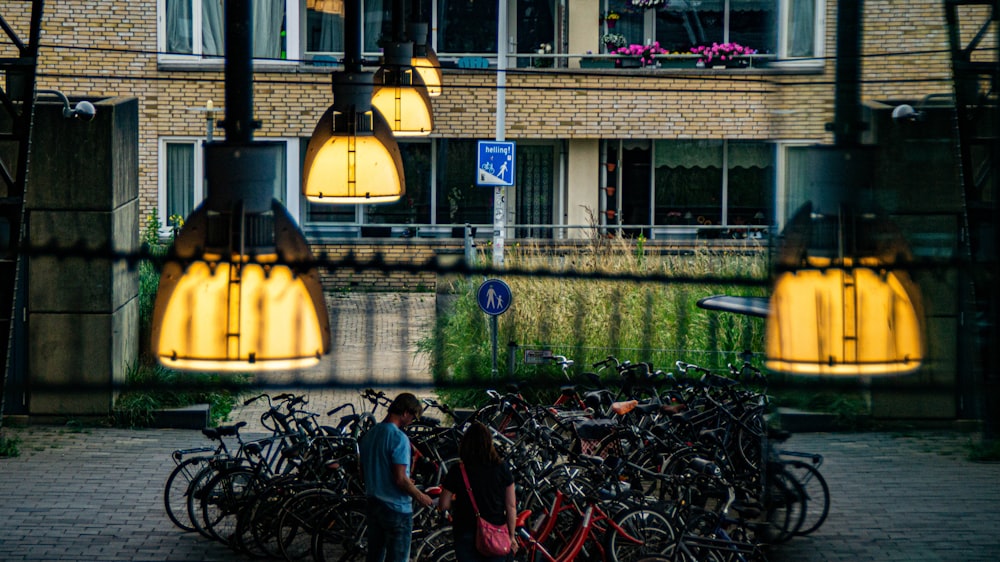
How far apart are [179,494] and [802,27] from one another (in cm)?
745

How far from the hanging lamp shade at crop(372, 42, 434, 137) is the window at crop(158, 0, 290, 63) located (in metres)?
13.5

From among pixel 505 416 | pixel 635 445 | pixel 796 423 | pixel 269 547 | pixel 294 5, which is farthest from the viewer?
pixel 294 5

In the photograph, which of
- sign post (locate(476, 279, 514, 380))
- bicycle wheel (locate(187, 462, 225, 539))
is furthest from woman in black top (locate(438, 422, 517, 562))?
sign post (locate(476, 279, 514, 380))

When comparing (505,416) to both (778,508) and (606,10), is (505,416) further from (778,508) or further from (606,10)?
(606,10)

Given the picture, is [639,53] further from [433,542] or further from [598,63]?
[433,542]

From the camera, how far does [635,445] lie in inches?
386

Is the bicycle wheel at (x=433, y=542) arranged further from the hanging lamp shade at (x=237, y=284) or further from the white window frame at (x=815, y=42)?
the white window frame at (x=815, y=42)

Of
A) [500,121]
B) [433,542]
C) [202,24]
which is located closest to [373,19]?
[202,24]

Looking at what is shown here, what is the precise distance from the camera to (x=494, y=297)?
487 inches

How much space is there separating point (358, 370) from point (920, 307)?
40.5 feet

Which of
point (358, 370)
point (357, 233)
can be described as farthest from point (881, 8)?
point (357, 233)

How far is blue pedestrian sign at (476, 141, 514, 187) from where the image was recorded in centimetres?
1914

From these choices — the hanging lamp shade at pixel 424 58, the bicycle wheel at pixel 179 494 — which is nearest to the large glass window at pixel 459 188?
the hanging lamp shade at pixel 424 58

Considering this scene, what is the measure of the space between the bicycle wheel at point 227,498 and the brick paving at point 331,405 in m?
0.14
